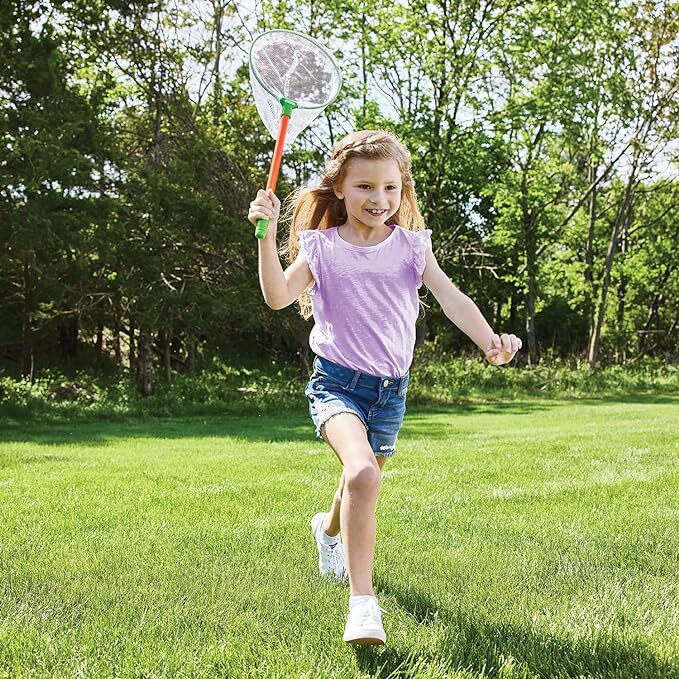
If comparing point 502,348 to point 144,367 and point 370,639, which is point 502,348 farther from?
point 144,367

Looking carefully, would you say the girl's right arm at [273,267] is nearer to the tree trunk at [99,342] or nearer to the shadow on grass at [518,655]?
the shadow on grass at [518,655]

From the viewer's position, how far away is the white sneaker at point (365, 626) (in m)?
2.77

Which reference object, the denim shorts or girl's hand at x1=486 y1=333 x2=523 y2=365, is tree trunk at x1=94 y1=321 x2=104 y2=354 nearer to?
the denim shorts

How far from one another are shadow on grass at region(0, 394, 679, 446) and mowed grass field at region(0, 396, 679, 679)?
4378 millimetres

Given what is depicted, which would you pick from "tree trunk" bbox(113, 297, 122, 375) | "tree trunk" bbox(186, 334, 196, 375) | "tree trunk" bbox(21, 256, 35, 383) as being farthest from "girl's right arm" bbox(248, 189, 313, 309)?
"tree trunk" bbox(186, 334, 196, 375)

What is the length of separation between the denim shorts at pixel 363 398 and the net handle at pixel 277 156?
→ 2.16 ft

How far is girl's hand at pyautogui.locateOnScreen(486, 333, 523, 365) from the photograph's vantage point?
3434 millimetres

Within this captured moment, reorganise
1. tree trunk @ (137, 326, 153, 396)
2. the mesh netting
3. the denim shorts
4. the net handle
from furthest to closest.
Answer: tree trunk @ (137, 326, 153, 396) < the mesh netting < the denim shorts < the net handle

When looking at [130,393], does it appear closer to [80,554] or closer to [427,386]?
[427,386]

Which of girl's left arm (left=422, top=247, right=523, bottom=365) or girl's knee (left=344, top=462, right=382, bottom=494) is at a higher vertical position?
A: girl's left arm (left=422, top=247, right=523, bottom=365)

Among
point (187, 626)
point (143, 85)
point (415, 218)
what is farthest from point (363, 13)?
point (187, 626)

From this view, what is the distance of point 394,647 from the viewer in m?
2.91

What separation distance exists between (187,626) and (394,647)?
2.57 feet

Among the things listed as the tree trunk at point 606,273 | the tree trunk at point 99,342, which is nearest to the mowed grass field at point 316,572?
the tree trunk at point 99,342
